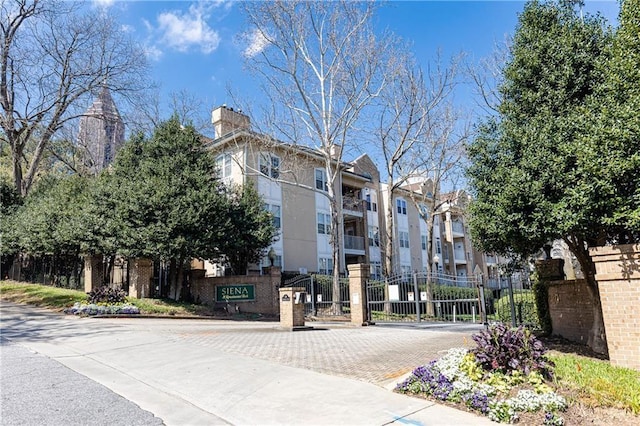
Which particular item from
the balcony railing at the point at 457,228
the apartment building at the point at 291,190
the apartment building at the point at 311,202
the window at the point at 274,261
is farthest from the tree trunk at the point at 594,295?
the balcony railing at the point at 457,228

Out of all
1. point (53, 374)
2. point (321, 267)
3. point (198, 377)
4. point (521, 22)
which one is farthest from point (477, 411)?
point (321, 267)

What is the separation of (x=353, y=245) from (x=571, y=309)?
79.0 ft

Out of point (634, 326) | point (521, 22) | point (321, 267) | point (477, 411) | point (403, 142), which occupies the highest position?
point (403, 142)

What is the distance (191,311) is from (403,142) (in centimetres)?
1351

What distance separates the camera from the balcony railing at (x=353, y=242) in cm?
3378

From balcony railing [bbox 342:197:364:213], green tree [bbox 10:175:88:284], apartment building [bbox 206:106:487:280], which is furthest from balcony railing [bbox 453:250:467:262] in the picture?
green tree [bbox 10:175:88:284]

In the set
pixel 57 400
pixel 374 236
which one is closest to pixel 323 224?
pixel 374 236

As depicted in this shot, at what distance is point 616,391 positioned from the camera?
554cm

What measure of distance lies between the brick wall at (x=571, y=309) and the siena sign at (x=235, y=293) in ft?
48.5

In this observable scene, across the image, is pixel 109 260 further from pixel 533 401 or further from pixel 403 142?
pixel 533 401

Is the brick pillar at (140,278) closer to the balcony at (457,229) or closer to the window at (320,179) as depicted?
the window at (320,179)

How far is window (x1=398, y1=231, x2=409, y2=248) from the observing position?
133ft

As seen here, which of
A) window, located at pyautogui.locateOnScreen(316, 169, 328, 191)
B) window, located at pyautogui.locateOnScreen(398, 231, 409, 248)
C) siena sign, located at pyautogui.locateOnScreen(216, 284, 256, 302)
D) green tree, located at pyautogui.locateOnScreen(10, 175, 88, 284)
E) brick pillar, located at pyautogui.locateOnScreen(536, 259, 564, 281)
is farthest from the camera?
window, located at pyautogui.locateOnScreen(398, 231, 409, 248)

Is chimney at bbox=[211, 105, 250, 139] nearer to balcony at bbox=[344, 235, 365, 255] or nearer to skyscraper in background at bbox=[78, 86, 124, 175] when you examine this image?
skyscraper in background at bbox=[78, 86, 124, 175]
